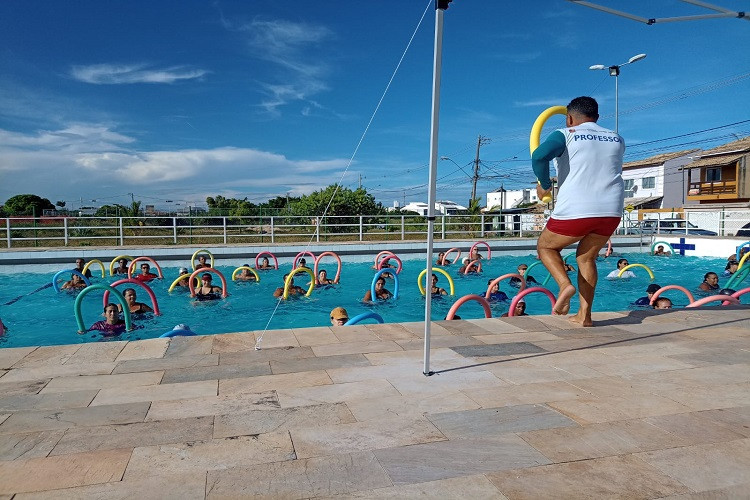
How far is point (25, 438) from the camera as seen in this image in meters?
2.76

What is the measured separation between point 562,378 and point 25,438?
3.42 meters

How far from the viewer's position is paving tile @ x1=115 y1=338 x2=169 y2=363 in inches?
172

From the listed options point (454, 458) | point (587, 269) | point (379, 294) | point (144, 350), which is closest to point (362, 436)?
point (454, 458)

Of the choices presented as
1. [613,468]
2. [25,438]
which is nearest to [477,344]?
[613,468]

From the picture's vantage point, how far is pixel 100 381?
147 inches

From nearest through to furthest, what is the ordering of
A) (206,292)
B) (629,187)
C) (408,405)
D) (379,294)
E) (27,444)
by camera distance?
(27,444) < (408,405) < (206,292) < (379,294) < (629,187)

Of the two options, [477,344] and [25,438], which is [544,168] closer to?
[477,344]

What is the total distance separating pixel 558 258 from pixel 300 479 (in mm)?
A: 3907

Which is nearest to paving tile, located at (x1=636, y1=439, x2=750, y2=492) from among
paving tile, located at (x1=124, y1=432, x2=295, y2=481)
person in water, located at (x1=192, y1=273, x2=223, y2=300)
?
paving tile, located at (x1=124, y1=432, x2=295, y2=481)

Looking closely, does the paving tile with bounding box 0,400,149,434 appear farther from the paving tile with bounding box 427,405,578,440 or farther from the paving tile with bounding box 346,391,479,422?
the paving tile with bounding box 427,405,578,440

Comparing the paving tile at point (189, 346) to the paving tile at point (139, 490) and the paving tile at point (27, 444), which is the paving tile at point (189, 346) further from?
the paving tile at point (139, 490)

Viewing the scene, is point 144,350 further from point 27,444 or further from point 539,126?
point 539,126

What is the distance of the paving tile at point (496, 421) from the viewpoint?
112 inches

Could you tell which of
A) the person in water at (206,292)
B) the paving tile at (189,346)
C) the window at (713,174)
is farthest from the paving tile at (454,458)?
the window at (713,174)
